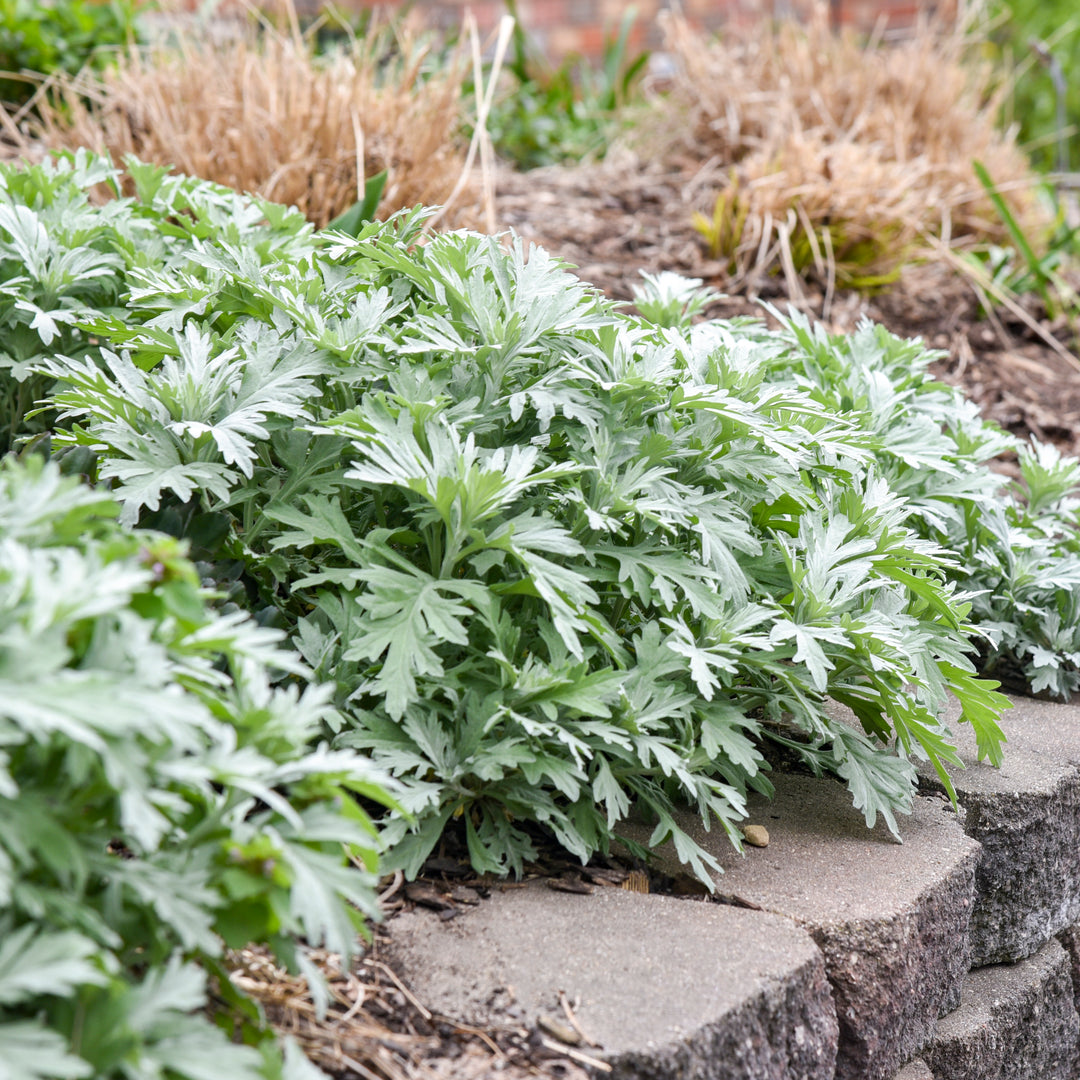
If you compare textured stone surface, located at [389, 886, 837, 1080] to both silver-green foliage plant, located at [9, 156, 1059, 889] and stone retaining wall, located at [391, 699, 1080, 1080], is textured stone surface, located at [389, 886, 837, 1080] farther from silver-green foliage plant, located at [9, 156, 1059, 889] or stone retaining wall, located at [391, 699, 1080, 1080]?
silver-green foliage plant, located at [9, 156, 1059, 889]

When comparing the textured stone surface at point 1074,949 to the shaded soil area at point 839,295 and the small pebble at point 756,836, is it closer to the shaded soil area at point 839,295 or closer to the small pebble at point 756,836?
the small pebble at point 756,836

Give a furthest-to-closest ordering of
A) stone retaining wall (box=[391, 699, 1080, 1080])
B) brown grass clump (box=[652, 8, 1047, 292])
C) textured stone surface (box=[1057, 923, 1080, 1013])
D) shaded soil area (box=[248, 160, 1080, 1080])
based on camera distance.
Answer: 1. brown grass clump (box=[652, 8, 1047, 292])
2. textured stone surface (box=[1057, 923, 1080, 1013])
3. stone retaining wall (box=[391, 699, 1080, 1080])
4. shaded soil area (box=[248, 160, 1080, 1080])

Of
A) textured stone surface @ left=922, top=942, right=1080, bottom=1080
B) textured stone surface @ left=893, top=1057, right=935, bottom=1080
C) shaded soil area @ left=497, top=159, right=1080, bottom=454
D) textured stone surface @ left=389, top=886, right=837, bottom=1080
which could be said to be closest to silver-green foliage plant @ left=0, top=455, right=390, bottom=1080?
textured stone surface @ left=389, top=886, right=837, bottom=1080

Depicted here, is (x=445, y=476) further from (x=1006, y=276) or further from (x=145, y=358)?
(x=1006, y=276)

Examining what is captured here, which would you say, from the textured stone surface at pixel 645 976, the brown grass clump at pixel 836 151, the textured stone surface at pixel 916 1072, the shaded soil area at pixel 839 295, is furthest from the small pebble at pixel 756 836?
the brown grass clump at pixel 836 151

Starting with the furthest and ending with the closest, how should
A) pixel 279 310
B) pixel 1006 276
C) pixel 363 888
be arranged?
1. pixel 1006 276
2. pixel 279 310
3. pixel 363 888

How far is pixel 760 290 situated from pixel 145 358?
9.78 ft

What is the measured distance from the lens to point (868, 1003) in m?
1.68

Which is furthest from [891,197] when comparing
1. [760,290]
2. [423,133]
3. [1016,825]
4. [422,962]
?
[422,962]

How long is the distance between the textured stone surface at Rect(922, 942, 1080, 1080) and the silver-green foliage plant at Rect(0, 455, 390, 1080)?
1.32 m

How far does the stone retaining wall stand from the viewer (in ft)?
4.68

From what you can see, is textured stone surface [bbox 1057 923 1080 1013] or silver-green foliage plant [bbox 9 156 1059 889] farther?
textured stone surface [bbox 1057 923 1080 1013]

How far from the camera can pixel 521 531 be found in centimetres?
166

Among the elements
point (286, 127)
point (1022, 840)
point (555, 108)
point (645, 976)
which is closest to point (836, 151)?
point (286, 127)
